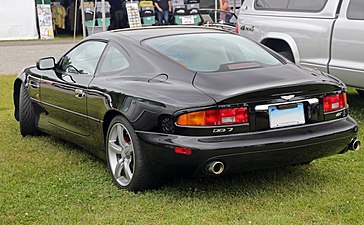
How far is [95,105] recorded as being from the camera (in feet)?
16.3

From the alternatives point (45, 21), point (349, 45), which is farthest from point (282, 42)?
point (45, 21)

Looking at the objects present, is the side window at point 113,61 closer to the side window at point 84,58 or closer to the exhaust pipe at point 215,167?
the side window at point 84,58

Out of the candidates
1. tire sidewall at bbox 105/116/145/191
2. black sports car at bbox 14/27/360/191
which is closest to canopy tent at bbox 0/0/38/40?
black sports car at bbox 14/27/360/191

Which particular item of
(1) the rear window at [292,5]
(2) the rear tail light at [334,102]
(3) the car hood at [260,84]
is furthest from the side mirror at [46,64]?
(1) the rear window at [292,5]

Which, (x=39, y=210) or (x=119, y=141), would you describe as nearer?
(x=39, y=210)

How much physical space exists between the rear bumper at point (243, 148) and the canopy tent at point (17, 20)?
17.4 meters

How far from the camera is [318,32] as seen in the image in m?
7.43

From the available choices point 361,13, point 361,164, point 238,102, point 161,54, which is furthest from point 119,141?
point 361,13

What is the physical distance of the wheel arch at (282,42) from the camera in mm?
7762

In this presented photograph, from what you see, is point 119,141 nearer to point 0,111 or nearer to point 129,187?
point 129,187

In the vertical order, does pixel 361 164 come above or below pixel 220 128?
below

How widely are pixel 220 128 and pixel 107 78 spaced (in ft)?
4.38

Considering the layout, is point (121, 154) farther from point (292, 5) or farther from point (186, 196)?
point (292, 5)

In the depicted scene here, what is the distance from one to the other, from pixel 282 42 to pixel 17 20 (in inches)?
588
